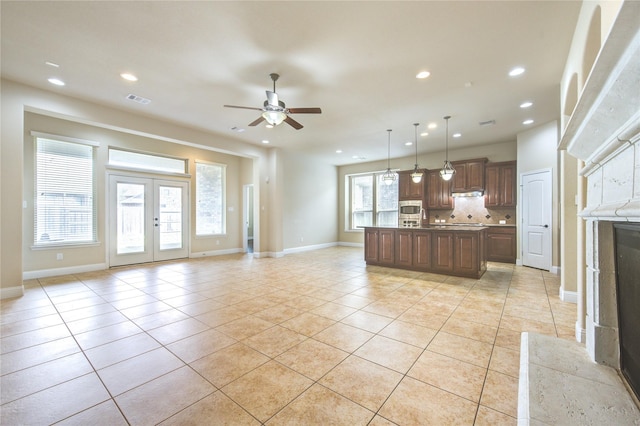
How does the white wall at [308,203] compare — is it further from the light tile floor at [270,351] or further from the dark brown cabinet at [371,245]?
the light tile floor at [270,351]

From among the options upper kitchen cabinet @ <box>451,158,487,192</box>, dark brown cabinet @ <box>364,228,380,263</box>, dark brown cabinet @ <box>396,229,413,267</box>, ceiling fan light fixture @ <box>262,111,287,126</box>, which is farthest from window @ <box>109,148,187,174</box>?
upper kitchen cabinet @ <box>451,158,487,192</box>

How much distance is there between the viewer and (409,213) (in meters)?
8.08

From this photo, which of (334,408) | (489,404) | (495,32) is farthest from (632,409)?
(495,32)

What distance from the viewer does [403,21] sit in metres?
2.59

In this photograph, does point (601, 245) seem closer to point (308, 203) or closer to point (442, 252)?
point (442, 252)

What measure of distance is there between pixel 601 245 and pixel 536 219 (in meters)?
4.72

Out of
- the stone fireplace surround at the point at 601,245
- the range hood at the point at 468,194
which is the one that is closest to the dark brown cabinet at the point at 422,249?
the range hood at the point at 468,194

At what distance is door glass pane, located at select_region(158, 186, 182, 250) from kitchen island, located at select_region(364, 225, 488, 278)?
5.02 metres

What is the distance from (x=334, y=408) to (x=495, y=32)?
3.71 metres

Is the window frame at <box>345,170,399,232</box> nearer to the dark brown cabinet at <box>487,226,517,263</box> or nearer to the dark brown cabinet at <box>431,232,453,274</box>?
the dark brown cabinet at <box>487,226,517,263</box>

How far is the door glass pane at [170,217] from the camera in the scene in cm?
685

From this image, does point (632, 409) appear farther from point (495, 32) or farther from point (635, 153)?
point (495, 32)

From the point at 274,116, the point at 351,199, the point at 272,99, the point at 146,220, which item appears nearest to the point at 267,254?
the point at 146,220

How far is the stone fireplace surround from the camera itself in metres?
1.12
